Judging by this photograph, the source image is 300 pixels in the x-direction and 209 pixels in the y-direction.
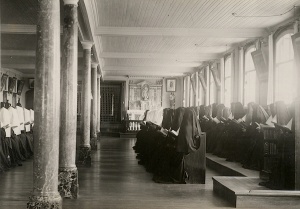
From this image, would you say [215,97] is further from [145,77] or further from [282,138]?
[282,138]

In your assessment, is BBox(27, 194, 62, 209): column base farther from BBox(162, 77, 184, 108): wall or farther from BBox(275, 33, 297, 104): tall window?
BBox(162, 77, 184, 108): wall

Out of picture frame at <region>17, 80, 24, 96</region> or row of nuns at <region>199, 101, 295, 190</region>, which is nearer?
row of nuns at <region>199, 101, 295, 190</region>

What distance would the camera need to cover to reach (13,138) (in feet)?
36.0

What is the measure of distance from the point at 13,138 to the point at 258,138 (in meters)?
6.17

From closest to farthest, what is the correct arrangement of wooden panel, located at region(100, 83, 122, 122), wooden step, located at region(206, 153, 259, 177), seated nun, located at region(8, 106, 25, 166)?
wooden step, located at region(206, 153, 259, 177), seated nun, located at region(8, 106, 25, 166), wooden panel, located at region(100, 83, 122, 122)

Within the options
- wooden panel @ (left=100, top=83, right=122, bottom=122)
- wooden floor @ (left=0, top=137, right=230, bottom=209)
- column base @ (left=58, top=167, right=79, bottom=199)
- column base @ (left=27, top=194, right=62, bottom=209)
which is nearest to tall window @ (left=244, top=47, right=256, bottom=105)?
wooden floor @ (left=0, top=137, right=230, bottom=209)

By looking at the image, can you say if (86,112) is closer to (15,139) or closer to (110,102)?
(15,139)

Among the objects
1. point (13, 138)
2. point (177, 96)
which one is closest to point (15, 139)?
point (13, 138)

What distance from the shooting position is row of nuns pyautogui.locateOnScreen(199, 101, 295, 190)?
699 centimetres

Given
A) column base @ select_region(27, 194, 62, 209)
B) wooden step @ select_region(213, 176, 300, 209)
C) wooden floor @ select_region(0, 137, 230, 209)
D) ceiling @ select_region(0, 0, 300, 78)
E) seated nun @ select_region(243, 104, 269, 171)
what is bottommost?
wooden floor @ select_region(0, 137, 230, 209)

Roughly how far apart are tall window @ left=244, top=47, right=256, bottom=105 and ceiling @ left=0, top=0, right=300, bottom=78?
60cm

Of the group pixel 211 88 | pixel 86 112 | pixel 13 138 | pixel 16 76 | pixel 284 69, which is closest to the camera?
pixel 13 138

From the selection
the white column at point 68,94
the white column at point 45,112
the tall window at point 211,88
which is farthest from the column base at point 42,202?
the tall window at point 211,88

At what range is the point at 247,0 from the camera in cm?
943
